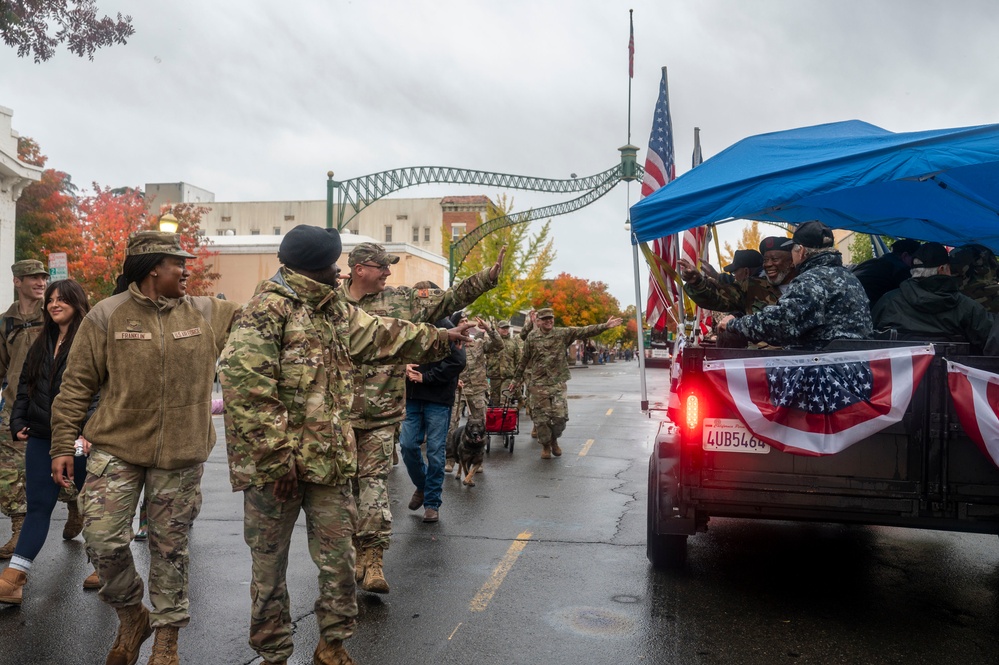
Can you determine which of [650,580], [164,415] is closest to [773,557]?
[650,580]

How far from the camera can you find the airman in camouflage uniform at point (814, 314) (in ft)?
17.5

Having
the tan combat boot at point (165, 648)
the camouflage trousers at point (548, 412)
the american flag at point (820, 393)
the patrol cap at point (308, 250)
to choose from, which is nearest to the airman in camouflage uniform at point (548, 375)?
the camouflage trousers at point (548, 412)

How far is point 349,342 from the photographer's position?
416 cm

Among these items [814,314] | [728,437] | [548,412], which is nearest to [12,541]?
[728,437]

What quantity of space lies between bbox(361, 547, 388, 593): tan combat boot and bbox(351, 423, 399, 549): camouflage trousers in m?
0.05

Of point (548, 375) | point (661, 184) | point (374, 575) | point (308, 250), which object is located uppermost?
point (661, 184)

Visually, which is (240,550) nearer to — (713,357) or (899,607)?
(713,357)

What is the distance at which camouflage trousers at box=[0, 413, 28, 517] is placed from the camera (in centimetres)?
616

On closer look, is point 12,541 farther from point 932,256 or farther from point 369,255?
point 932,256

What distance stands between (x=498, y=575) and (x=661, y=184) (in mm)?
4225

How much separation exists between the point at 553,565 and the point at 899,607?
218cm

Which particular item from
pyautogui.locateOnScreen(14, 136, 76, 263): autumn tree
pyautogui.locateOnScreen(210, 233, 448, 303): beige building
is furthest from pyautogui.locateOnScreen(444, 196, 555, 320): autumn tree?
pyautogui.locateOnScreen(14, 136, 76, 263): autumn tree

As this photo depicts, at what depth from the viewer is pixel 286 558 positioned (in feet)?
12.9

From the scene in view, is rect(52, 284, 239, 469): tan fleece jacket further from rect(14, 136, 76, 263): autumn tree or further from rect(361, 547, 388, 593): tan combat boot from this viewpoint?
rect(14, 136, 76, 263): autumn tree
